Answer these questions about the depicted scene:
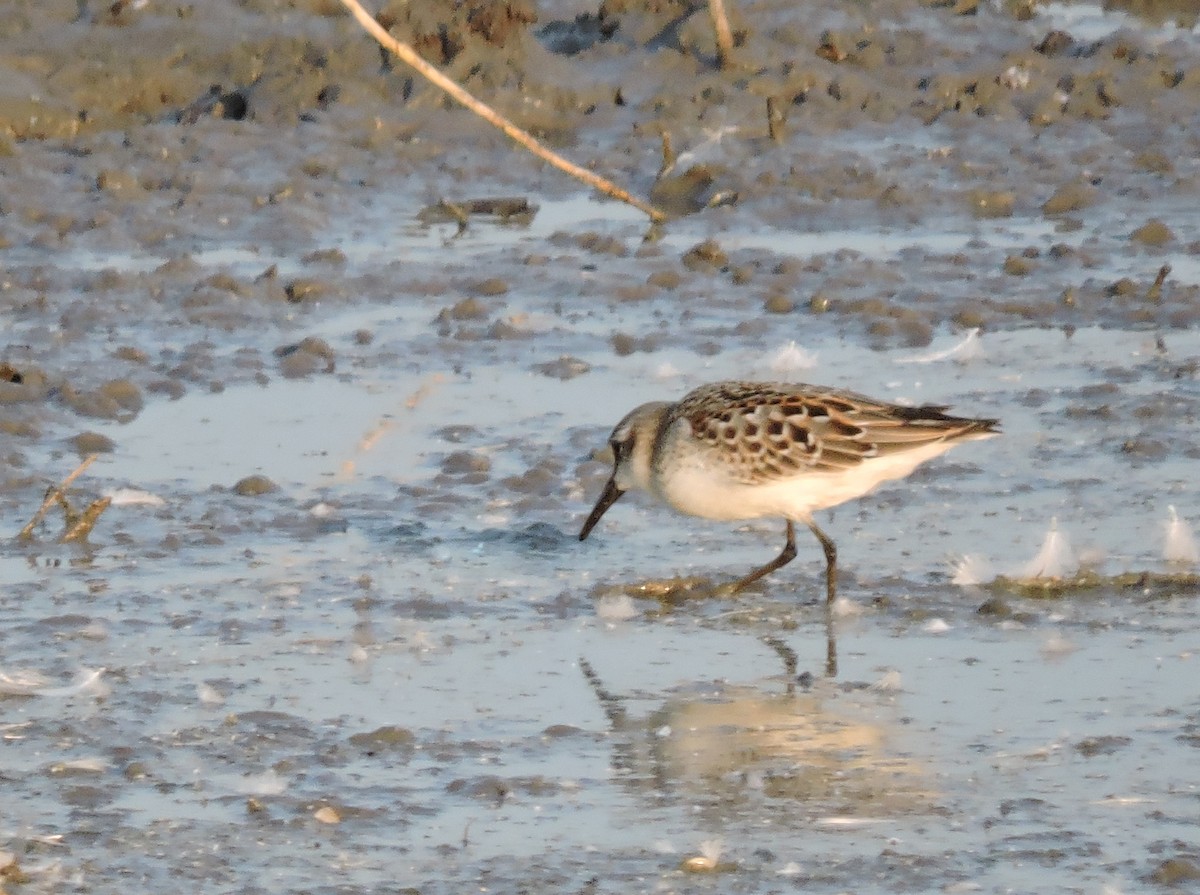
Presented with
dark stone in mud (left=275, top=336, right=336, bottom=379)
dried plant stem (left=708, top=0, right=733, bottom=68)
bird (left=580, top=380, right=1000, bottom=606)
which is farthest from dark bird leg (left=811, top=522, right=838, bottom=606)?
dried plant stem (left=708, top=0, right=733, bottom=68)

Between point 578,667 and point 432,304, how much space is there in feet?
15.5

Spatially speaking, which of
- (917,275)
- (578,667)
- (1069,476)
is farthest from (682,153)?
(578,667)

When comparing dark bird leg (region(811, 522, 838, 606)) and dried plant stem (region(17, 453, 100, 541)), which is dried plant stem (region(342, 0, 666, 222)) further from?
dark bird leg (region(811, 522, 838, 606))

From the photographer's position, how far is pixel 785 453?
7.67 meters

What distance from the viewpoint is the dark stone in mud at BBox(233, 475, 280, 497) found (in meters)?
8.43

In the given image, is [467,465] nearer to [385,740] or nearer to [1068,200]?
[385,740]

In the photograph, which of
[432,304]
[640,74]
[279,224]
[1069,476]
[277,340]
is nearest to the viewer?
[1069,476]

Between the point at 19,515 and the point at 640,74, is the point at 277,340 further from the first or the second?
the point at 640,74

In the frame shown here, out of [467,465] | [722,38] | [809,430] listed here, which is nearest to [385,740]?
[809,430]

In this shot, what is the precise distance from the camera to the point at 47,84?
1419cm

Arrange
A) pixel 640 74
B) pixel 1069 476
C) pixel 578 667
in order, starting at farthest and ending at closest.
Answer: pixel 640 74 < pixel 1069 476 < pixel 578 667

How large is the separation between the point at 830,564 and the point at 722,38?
8.17 m

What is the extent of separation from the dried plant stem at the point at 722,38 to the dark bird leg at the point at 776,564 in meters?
7.64

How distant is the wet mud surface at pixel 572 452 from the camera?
565cm
